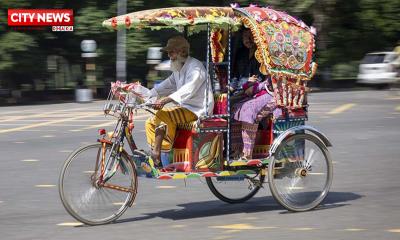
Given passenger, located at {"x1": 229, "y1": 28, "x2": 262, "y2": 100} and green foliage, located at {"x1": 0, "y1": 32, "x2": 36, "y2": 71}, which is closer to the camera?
passenger, located at {"x1": 229, "y1": 28, "x2": 262, "y2": 100}

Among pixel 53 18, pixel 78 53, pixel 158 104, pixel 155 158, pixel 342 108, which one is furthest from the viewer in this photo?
pixel 78 53

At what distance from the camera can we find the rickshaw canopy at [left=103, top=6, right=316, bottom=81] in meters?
7.80

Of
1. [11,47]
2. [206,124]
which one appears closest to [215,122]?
[206,124]

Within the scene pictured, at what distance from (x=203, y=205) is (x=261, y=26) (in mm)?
1941

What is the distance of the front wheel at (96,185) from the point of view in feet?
24.7

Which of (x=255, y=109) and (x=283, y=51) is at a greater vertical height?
(x=283, y=51)

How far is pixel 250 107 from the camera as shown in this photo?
27.2 ft

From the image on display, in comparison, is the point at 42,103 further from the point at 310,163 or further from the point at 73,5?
the point at 310,163

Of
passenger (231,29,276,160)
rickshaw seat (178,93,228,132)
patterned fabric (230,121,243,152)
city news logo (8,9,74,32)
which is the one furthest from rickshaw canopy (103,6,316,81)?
city news logo (8,9,74,32)

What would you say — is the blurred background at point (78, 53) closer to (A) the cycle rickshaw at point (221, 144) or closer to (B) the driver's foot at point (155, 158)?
(A) the cycle rickshaw at point (221, 144)

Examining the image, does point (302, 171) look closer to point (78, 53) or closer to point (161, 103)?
point (161, 103)

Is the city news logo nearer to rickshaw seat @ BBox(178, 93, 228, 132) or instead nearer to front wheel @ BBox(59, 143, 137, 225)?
rickshaw seat @ BBox(178, 93, 228, 132)

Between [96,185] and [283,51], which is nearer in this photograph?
[96,185]

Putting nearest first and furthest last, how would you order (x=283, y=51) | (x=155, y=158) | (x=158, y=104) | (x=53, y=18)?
1. (x=158, y=104)
2. (x=155, y=158)
3. (x=283, y=51)
4. (x=53, y=18)
